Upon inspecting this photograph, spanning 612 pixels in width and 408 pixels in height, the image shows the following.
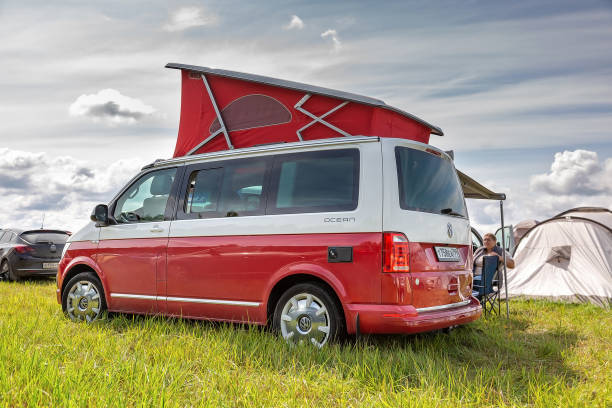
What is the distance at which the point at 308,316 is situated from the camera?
482cm

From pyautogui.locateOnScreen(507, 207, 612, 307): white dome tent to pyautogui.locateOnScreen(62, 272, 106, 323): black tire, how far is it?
293 inches

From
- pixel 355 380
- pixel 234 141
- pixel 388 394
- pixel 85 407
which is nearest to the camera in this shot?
pixel 85 407

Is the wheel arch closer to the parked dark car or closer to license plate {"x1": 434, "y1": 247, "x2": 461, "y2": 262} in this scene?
license plate {"x1": 434, "y1": 247, "x2": 461, "y2": 262}

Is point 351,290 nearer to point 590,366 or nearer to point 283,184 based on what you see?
point 283,184

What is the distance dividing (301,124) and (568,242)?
263 inches

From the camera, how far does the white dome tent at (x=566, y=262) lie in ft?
31.9

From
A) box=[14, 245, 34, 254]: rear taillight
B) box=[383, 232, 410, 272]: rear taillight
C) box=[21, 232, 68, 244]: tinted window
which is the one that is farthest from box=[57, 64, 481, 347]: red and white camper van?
box=[21, 232, 68, 244]: tinted window

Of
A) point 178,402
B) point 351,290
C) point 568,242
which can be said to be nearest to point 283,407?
point 178,402

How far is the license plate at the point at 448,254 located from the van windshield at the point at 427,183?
353 mm

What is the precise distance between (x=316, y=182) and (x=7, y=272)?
432 inches

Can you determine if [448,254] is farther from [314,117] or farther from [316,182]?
[314,117]

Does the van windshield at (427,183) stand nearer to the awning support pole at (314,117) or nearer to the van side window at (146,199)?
the awning support pole at (314,117)

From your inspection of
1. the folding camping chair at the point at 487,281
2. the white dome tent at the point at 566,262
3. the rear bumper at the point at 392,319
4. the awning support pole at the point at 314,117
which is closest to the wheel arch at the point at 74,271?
the awning support pole at the point at 314,117

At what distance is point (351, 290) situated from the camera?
4.58 m
